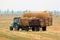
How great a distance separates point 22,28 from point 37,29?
6.81 feet

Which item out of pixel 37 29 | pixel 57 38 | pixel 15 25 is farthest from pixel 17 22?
pixel 57 38

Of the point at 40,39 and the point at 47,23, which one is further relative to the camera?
the point at 47,23

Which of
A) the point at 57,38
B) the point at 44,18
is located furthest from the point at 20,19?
the point at 57,38

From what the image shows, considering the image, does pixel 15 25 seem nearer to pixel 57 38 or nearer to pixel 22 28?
pixel 22 28

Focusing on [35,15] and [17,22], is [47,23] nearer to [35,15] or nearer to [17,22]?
[35,15]

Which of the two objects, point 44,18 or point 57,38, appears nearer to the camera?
point 57,38

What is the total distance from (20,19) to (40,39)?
11571mm

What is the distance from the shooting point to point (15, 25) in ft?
121

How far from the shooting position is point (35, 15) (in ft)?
125

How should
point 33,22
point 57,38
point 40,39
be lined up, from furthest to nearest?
point 33,22 → point 57,38 → point 40,39

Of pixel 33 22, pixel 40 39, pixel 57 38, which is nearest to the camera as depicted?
pixel 40 39

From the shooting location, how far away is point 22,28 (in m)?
36.8

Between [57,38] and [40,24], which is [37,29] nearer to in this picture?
[40,24]

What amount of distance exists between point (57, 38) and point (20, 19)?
10407 millimetres
